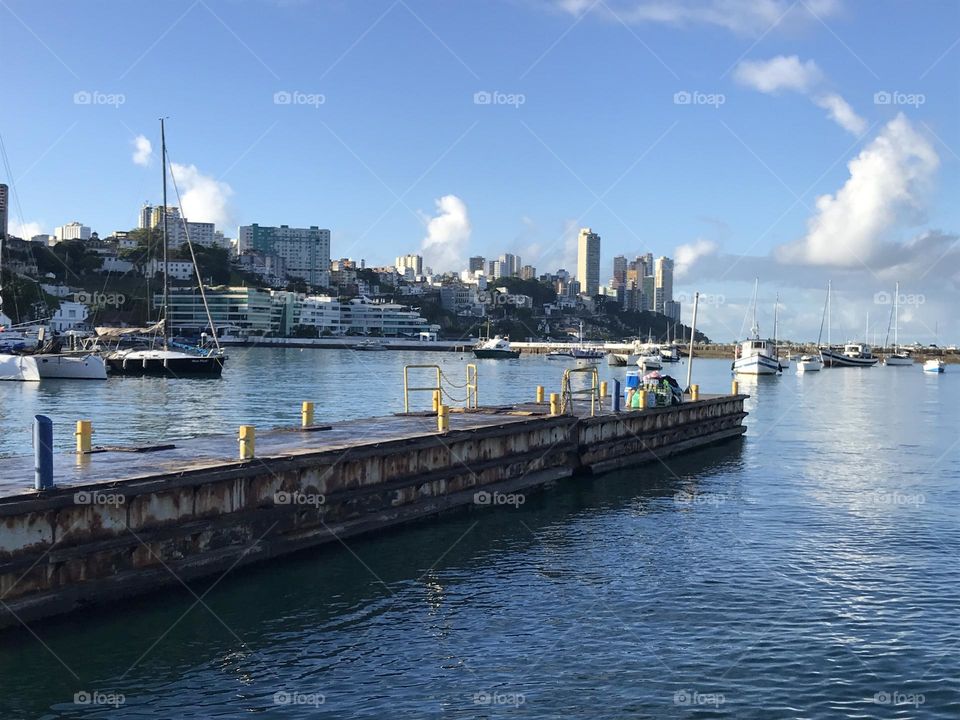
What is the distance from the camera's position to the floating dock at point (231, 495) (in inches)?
674

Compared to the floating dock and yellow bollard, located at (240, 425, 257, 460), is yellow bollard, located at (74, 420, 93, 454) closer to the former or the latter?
the floating dock

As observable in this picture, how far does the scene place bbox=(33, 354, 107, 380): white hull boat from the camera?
3568 inches

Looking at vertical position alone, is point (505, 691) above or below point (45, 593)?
below

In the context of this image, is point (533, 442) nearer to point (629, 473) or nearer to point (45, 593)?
point (629, 473)

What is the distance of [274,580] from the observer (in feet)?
68.7

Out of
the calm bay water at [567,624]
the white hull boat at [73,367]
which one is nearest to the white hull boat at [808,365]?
the white hull boat at [73,367]

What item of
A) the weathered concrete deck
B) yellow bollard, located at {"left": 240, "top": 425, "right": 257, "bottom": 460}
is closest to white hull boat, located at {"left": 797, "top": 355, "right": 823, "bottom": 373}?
the weathered concrete deck

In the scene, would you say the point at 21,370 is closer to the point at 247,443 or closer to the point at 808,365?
the point at 247,443

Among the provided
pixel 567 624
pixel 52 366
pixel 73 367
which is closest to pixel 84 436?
pixel 567 624

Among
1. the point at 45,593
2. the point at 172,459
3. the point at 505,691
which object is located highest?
the point at 172,459

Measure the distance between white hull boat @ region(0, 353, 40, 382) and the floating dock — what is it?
6613 cm

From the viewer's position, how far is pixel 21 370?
88.9m

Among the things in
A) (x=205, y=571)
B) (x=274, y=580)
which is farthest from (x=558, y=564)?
(x=205, y=571)

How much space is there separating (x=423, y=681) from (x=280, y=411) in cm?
4828
